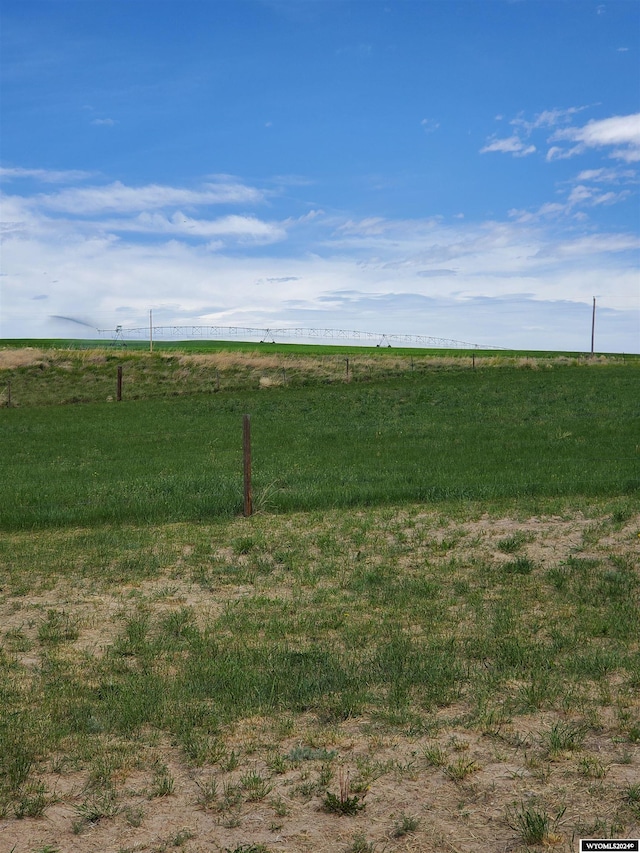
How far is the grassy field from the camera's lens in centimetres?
456

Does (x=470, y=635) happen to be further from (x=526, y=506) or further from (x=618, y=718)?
(x=526, y=506)

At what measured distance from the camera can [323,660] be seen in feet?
23.0

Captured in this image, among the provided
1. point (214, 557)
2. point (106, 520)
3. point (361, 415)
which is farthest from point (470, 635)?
point (361, 415)

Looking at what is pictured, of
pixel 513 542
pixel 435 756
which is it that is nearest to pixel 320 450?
pixel 513 542

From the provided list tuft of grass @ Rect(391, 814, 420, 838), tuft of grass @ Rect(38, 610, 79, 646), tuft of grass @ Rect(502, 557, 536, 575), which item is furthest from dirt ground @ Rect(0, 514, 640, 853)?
tuft of grass @ Rect(502, 557, 536, 575)

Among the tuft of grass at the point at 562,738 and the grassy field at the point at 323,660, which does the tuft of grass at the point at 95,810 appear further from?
the tuft of grass at the point at 562,738

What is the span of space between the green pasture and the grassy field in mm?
152

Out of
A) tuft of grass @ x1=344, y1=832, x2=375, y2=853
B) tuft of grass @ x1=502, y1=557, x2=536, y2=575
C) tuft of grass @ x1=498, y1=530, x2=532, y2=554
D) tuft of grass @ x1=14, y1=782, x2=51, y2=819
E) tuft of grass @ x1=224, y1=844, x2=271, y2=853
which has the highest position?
tuft of grass @ x1=498, y1=530, x2=532, y2=554

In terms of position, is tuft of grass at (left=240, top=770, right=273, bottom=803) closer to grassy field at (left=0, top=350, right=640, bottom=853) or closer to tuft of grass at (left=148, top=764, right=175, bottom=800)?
grassy field at (left=0, top=350, right=640, bottom=853)

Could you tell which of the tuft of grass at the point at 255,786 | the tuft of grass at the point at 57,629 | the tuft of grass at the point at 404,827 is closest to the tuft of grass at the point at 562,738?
the tuft of grass at the point at 404,827

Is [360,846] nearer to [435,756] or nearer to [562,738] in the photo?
[435,756]

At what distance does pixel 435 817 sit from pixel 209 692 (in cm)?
250

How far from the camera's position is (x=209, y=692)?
21.0 feet

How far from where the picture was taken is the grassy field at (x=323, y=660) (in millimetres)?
4562
